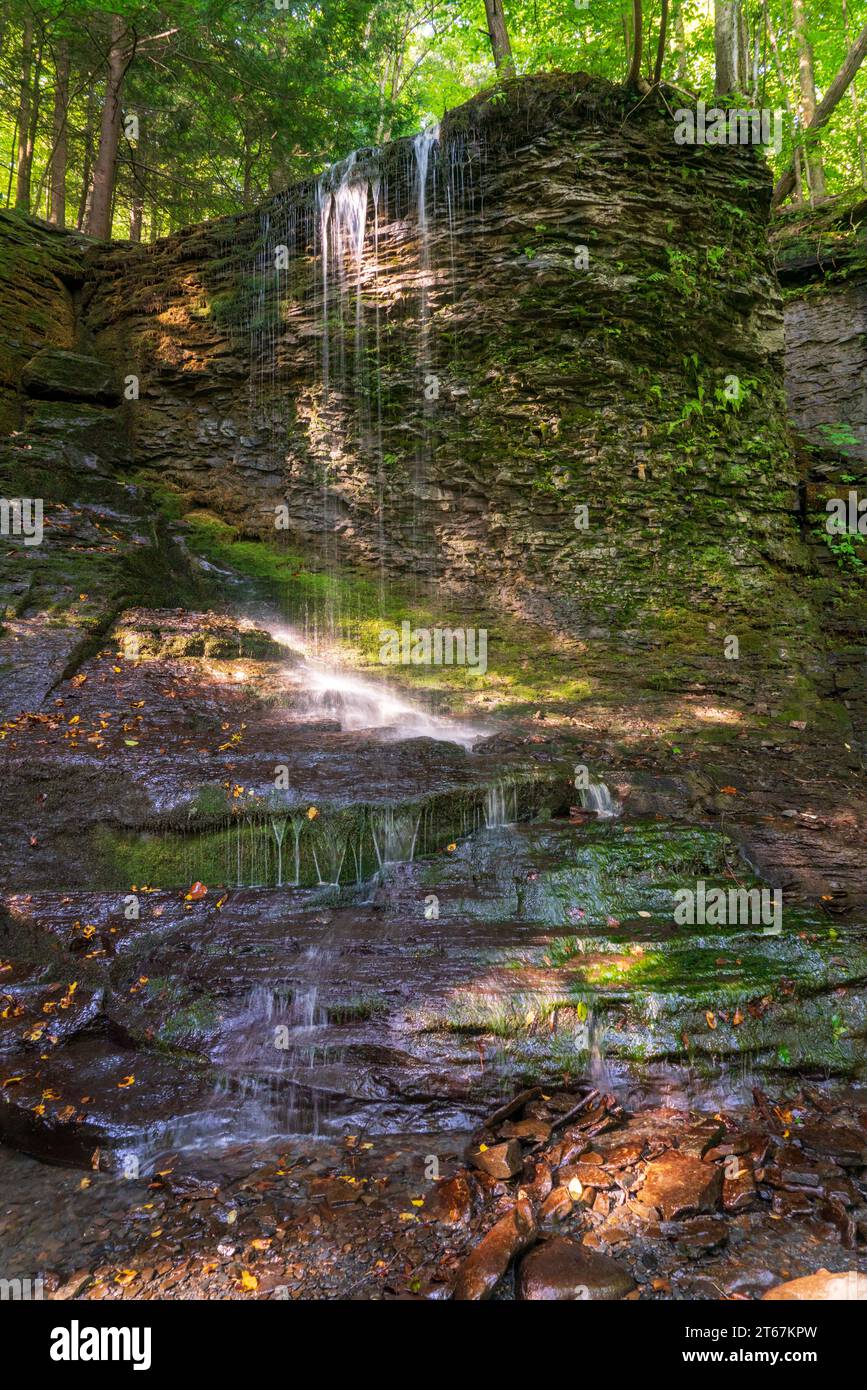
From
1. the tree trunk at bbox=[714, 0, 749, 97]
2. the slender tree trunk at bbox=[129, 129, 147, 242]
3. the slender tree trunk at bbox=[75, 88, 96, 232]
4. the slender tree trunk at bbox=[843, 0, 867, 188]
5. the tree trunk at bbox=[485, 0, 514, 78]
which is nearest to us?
A: the tree trunk at bbox=[714, 0, 749, 97]

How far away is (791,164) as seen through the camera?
12188 mm

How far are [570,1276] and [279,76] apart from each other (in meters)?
17.2

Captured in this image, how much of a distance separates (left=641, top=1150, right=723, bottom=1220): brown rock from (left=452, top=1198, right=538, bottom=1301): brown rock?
0.54 meters

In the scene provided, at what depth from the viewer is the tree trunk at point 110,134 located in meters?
12.0

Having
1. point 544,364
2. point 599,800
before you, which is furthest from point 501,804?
point 544,364

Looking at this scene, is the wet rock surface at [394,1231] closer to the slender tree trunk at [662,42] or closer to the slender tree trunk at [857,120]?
the slender tree trunk at [662,42]

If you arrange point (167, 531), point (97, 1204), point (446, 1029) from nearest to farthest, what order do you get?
point (97, 1204), point (446, 1029), point (167, 531)

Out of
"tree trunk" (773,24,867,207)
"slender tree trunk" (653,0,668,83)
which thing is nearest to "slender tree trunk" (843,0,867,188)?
"tree trunk" (773,24,867,207)

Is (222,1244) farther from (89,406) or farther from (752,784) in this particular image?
(89,406)

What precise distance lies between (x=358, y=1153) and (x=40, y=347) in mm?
12267

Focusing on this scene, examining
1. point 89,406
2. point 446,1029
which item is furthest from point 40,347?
point 446,1029

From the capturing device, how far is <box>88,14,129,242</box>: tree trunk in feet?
39.2

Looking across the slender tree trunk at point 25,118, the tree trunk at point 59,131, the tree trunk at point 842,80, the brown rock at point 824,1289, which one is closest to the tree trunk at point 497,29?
the tree trunk at point 842,80

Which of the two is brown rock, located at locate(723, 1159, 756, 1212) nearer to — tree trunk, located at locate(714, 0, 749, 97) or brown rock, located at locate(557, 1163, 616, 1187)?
brown rock, located at locate(557, 1163, 616, 1187)
